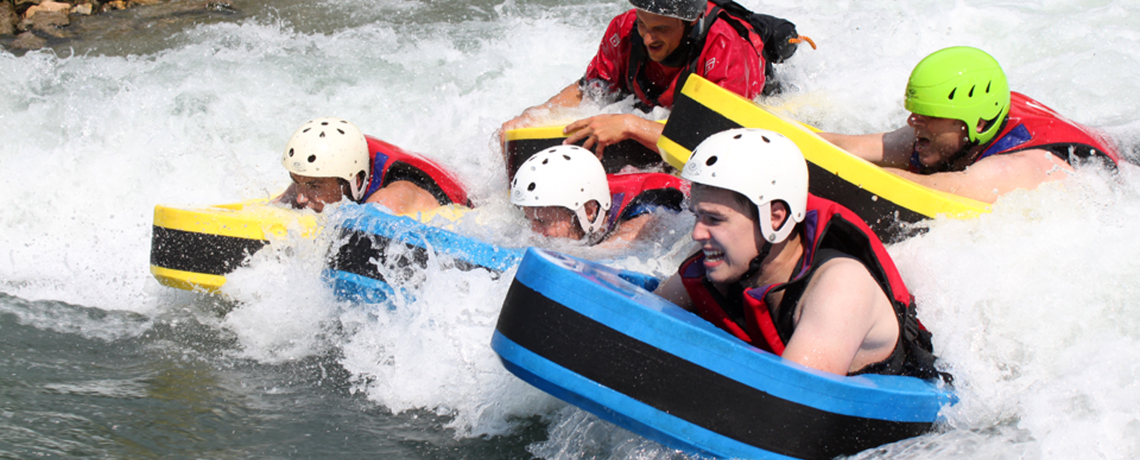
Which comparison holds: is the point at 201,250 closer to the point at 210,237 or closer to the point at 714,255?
the point at 210,237

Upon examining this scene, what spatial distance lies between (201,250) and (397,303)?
3.56 feet

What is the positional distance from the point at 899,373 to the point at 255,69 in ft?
21.8

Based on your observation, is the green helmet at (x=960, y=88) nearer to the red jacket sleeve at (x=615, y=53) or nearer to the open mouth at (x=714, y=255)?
the open mouth at (x=714, y=255)

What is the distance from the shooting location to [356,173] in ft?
15.0

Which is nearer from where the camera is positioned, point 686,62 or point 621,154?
point 621,154

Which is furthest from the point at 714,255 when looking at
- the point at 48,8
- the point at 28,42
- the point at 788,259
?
the point at 48,8

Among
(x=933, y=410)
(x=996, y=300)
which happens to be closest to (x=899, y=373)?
(x=933, y=410)

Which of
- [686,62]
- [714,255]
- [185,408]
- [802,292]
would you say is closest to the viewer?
[802,292]

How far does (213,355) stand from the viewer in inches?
149

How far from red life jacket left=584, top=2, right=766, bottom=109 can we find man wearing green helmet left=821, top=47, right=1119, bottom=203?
3.69 feet

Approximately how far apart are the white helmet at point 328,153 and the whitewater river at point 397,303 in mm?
527

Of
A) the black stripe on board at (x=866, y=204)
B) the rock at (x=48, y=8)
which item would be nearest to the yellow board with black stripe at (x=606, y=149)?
the black stripe on board at (x=866, y=204)

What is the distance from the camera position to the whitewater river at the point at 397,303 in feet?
9.39

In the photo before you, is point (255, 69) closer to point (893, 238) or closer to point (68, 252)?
point (68, 252)
